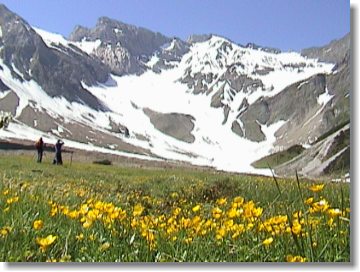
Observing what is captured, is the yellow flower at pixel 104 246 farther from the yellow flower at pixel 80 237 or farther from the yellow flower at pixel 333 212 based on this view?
the yellow flower at pixel 333 212

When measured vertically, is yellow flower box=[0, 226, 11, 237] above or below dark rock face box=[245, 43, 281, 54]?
below

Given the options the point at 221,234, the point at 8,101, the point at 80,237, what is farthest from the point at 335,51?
the point at 8,101

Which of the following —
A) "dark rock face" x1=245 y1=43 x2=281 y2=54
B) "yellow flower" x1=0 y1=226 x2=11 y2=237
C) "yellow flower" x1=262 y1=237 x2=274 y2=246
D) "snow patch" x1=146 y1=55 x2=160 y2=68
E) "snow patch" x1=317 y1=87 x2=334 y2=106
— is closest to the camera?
"yellow flower" x1=262 y1=237 x2=274 y2=246

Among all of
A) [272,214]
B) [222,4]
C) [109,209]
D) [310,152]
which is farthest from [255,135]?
[109,209]

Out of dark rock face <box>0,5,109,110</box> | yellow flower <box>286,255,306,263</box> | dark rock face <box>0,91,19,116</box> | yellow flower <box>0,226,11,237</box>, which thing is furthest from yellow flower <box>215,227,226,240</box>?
dark rock face <box>0,91,19,116</box>

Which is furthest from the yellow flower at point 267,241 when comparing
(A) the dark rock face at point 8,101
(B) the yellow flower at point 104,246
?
(A) the dark rock face at point 8,101

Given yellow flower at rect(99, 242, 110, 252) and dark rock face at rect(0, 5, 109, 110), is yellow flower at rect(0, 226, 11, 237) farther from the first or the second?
dark rock face at rect(0, 5, 109, 110)

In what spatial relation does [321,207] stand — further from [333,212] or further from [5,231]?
[5,231]

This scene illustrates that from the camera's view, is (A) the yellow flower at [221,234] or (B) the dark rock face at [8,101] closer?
(A) the yellow flower at [221,234]

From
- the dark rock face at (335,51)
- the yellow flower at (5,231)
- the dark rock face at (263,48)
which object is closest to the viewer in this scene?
the yellow flower at (5,231)

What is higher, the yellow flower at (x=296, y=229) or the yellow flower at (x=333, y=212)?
the yellow flower at (x=333, y=212)

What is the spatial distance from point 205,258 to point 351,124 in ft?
6.83

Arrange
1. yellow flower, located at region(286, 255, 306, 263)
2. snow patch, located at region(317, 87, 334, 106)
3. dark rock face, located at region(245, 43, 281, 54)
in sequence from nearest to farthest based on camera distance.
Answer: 1. yellow flower, located at region(286, 255, 306, 263)
2. dark rock face, located at region(245, 43, 281, 54)
3. snow patch, located at region(317, 87, 334, 106)

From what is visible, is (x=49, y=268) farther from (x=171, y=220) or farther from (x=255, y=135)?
(x=255, y=135)
